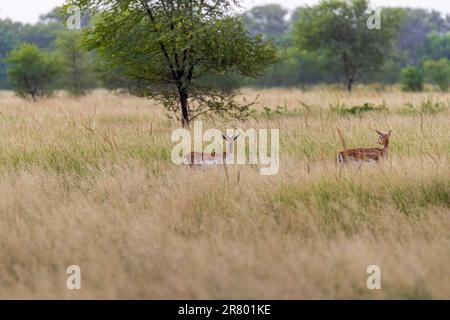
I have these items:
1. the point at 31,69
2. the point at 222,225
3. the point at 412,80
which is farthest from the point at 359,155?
the point at 412,80

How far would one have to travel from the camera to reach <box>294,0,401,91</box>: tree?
102 feet

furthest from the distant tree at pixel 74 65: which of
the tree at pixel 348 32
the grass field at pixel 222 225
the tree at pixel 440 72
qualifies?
the grass field at pixel 222 225

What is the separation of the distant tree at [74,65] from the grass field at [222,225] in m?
22.1

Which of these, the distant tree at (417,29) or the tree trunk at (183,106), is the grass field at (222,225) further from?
the distant tree at (417,29)

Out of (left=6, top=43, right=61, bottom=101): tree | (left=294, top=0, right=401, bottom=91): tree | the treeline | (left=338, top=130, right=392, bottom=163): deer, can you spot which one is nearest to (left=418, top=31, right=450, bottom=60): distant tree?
the treeline

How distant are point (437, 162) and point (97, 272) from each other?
4215 millimetres

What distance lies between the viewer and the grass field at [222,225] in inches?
179

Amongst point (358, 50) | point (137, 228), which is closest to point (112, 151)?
point (137, 228)

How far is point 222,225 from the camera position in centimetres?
561

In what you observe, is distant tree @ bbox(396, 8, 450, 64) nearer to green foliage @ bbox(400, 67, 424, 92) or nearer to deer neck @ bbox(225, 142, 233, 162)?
green foliage @ bbox(400, 67, 424, 92)

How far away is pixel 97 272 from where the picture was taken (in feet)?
15.7

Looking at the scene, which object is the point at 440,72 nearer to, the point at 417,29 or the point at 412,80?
the point at 412,80

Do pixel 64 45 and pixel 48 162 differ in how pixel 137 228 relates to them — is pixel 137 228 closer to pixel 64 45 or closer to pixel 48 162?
pixel 48 162

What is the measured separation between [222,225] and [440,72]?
31.0 metres
